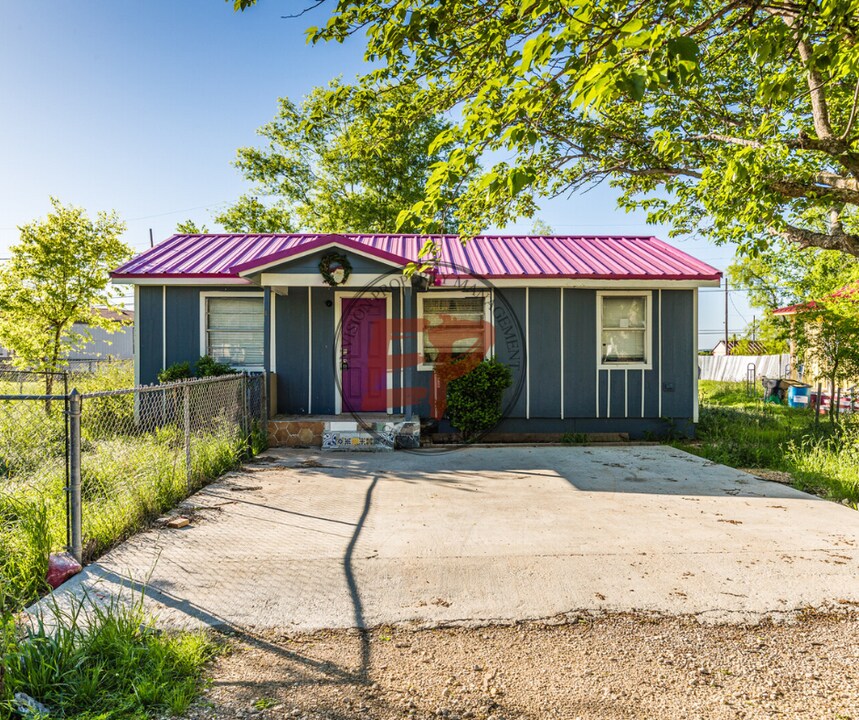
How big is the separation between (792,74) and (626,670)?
4.09m

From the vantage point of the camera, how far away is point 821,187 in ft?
21.7

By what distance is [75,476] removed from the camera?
10.4 feet

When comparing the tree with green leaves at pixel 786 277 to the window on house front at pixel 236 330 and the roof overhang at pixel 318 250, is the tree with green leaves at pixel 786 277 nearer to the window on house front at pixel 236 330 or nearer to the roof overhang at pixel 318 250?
the roof overhang at pixel 318 250

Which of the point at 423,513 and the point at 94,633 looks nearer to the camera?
the point at 94,633

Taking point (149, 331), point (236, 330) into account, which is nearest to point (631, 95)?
point (236, 330)

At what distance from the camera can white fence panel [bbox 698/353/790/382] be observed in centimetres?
2233

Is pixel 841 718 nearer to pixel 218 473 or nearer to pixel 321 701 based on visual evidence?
pixel 321 701

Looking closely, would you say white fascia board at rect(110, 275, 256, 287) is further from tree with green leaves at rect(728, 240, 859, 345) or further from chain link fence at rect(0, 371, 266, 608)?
tree with green leaves at rect(728, 240, 859, 345)

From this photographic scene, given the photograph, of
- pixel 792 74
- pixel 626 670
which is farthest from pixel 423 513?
pixel 792 74

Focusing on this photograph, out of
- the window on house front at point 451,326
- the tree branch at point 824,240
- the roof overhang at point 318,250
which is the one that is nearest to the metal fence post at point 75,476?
the roof overhang at point 318,250

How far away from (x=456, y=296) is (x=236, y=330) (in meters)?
4.14

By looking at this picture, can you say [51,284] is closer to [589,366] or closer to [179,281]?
[179,281]

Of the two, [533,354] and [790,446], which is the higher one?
[533,354]

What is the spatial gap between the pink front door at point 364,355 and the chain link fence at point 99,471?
1663 millimetres
